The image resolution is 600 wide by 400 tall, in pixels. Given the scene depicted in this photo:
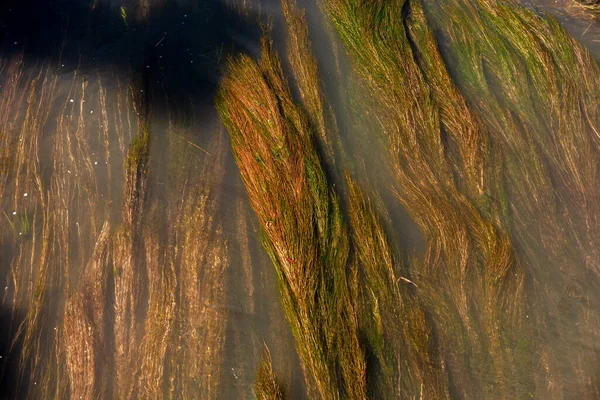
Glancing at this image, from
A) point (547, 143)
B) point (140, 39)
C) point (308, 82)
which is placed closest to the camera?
point (547, 143)

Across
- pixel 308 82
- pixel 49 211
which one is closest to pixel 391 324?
pixel 308 82

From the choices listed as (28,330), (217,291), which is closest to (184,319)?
(217,291)

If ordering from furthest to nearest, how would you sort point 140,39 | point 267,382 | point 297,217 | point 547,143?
point 140,39 < point 547,143 < point 297,217 < point 267,382

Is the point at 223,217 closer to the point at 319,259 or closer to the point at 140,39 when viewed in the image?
the point at 319,259

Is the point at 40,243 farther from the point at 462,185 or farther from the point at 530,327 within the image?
the point at 530,327

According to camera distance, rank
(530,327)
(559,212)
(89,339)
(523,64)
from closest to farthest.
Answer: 1. (89,339)
2. (530,327)
3. (559,212)
4. (523,64)

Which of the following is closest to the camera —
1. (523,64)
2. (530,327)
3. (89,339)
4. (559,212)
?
(89,339)
